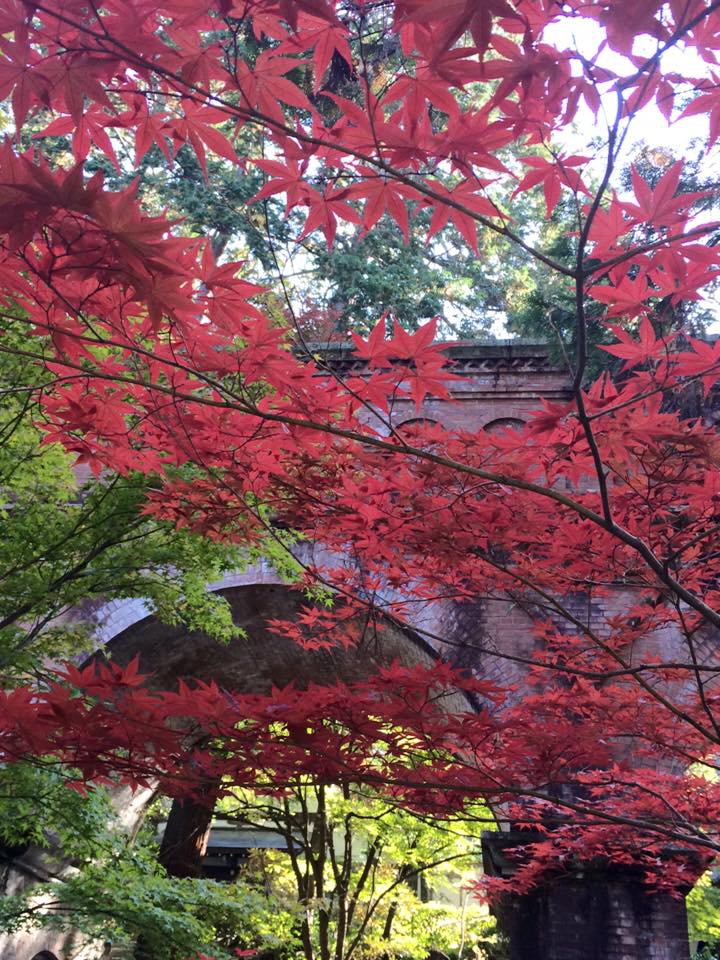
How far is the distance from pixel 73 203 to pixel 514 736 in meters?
2.31

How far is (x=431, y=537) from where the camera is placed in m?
2.56

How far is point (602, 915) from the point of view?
662cm

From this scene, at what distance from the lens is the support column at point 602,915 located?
6.55 meters

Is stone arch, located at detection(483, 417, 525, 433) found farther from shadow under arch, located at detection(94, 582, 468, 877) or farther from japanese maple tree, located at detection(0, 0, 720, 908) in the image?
japanese maple tree, located at detection(0, 0, 720, 908)

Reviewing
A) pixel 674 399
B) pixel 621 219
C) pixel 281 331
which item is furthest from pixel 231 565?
pixel 674 399

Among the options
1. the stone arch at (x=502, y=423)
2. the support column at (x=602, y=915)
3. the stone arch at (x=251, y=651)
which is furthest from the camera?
the stone arch at (x=251, y=651)

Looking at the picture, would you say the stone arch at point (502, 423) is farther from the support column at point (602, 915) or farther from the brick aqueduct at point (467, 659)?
the support column at point (602, 915)

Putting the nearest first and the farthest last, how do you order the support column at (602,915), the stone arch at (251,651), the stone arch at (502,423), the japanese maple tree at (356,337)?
the japanese maple tree at (356,337) < the support column at (602,915) < the stone arch at (502,423) < the stone arch at (251,651)

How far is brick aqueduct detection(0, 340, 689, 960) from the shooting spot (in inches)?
261

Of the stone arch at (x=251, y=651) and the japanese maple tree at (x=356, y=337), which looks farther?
the stone arch at (x=251, y=651)

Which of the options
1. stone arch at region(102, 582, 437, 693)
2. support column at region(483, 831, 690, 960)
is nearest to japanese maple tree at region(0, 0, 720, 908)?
support column at region(483, 831, 690, 960)

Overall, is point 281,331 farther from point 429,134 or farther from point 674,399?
point 674,399

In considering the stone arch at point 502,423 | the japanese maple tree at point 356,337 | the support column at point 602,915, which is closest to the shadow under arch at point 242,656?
the support column at point 602,915

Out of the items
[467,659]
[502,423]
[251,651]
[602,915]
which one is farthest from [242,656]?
[602,915]
